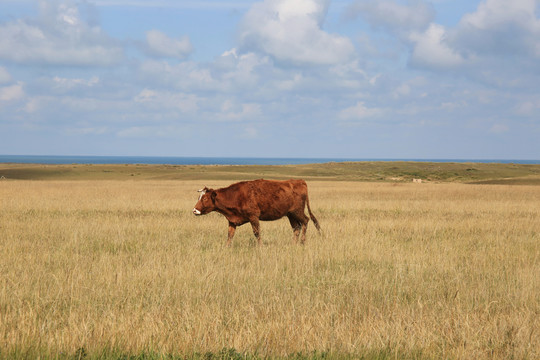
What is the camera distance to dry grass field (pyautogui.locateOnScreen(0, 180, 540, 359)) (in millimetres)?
5516

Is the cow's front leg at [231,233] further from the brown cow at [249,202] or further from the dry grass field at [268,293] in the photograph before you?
the dry grass field at [268,293]

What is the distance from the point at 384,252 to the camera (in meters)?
11.4

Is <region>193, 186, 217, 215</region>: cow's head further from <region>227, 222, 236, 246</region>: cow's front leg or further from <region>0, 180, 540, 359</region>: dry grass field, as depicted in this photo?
<region>0, 180, 540, 359</region>: dry grass field

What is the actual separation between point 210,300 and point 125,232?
815 cm

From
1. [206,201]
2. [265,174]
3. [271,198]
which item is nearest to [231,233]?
[206,201]

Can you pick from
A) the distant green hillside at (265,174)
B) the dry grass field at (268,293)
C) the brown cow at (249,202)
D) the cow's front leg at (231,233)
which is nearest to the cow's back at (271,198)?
the brown cow at (249,202)

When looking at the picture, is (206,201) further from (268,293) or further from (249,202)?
(268,293)

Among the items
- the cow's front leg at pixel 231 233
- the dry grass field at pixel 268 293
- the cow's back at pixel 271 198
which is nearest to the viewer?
the dry grass field at pixel 268 293

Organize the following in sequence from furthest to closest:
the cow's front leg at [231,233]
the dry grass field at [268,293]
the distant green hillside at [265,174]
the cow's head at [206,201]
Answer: the distant green hillside at [265,174]
the cow's head at [206,201]
the cow's front leg at [231,233]
the dry grass field at [268,293]

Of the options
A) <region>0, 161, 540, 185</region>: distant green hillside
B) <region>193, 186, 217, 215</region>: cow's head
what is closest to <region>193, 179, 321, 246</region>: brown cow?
<region>193, 186, 217, 215</region>: cow's head

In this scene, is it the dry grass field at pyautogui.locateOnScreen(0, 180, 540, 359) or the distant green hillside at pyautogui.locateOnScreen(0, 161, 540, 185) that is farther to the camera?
the distant green hillside at pyautogui.locateOnScreen(0, 161, 540, 185)

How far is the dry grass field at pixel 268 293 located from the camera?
18.1 feet

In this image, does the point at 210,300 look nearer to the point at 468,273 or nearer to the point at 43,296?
the point at 43,296

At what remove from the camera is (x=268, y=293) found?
25.5ft
